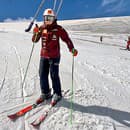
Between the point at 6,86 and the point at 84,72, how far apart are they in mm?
3217

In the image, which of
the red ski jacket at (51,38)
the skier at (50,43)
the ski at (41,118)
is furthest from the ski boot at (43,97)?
the red ski jacket at (51,38)

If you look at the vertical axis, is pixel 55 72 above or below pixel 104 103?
above

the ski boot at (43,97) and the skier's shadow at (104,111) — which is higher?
the ski boot at (43,97)

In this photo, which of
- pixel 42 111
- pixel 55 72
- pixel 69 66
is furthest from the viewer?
pixel 69 66

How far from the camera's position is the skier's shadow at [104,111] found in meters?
4.88

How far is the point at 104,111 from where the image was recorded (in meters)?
5.13

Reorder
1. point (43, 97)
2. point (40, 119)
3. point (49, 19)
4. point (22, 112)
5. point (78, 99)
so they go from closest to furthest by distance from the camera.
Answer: point (40, 119) → point (22, 112) → point (49, 19) → point (43, 97) → point (78, 99)

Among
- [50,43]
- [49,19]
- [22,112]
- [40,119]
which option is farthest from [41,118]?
[49,19]

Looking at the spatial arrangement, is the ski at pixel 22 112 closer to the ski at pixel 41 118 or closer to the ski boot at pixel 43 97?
the ski boot at pixel 43 97

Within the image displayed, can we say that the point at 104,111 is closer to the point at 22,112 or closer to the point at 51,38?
the point at 22,112

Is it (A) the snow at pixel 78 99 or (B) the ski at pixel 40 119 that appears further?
(A) the snow at pixel 78 99

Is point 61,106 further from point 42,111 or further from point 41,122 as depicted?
point 41,122

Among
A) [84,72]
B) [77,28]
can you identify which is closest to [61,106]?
[84,72]

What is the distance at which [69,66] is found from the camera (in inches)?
375
